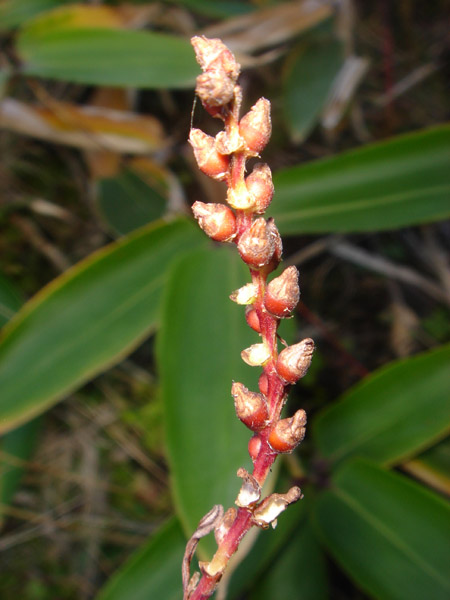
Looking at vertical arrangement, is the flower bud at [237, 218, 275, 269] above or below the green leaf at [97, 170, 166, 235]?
below

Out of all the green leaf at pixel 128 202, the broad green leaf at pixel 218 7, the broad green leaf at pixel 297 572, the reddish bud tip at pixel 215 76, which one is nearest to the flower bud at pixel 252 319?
the reddish bud tip at pixel 215 76

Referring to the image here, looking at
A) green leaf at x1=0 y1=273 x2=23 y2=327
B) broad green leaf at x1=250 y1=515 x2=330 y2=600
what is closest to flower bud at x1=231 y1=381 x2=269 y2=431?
green leaf at x1=0 y1=273 x2=23 y2=327

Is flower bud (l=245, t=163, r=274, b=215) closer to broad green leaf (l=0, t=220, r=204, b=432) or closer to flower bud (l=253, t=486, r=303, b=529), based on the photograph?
flower bud (l=253, t=486, r=303, b=529)

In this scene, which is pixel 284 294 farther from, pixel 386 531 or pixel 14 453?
pixel 14 453

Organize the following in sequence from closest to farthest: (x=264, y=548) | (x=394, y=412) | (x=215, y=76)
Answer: (x=215, y=76), (x=264, y=548), (x=394, y=412)

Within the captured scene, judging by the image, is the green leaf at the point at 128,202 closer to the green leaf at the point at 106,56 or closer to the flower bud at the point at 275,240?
the green leaf at the point at 106,56

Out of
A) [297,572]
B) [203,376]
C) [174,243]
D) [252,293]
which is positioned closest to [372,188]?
[174,243]
